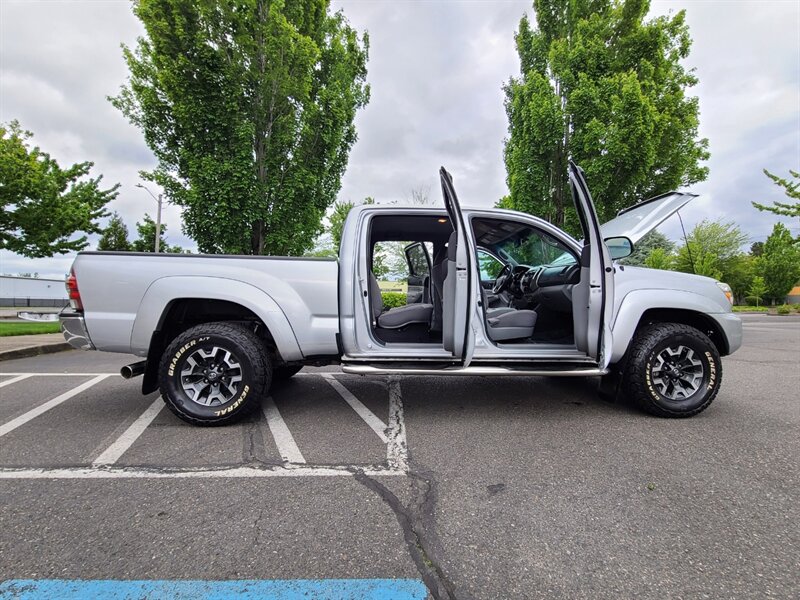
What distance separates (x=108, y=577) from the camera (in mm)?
1627

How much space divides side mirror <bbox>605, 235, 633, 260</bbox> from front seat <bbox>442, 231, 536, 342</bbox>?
34.7 inches

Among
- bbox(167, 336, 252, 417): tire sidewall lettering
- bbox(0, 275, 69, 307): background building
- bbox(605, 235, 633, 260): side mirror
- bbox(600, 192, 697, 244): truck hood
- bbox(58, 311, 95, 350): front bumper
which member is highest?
bbox(600, 192, 697, 244): truck hood

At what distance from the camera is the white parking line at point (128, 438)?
275 centimetres

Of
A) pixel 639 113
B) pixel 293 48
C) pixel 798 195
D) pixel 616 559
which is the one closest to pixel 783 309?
pixel 798 195

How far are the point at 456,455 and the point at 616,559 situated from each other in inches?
47.8

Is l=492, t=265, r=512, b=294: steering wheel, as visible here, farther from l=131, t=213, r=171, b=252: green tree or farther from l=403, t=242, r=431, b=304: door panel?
l=131, t=213, r=171, b=252: green tree

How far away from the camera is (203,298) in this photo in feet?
11.3

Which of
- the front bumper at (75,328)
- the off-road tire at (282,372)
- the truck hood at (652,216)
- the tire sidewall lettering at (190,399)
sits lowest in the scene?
the off-road tire at (282,372)

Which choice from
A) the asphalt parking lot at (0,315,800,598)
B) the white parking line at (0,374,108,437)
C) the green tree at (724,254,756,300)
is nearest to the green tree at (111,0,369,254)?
the white parking line at (0,374,108,437)

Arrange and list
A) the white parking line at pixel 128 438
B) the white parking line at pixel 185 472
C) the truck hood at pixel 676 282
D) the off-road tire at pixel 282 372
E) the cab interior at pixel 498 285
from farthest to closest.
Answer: the off-road tire at pixel 282 372 → the cab interior at pixel 498 285 → the truck hood at pixel 676 282 → the white parking line at pixel 128 438 → the white parking line at pixel 185 472

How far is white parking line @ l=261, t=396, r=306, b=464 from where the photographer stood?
2.79m

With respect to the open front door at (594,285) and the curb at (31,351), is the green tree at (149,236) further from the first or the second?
the open front door at (594,285)

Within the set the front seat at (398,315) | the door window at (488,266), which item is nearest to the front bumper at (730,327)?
the door window at (488,266)

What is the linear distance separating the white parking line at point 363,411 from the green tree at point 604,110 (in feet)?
29.1
